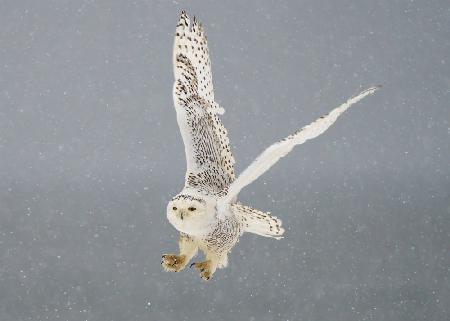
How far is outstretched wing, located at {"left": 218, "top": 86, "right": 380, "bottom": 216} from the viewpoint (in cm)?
219

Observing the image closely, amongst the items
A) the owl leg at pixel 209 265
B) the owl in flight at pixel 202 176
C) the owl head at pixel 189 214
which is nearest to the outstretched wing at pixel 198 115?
the owl in flight at pixel 202 176

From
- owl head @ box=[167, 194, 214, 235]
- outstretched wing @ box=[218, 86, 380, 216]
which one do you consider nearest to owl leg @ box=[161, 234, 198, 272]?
owl head @ box=[167, 194, 214, 235]

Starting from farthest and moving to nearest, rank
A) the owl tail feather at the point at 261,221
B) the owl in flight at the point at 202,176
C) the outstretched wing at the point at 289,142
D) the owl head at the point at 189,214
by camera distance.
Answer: the owl tail feather at the point at 261,221 → the owl in flight at the point at 202,176 → the owl head at the point at 189,214 → the outstretched wing at the point at 289,142

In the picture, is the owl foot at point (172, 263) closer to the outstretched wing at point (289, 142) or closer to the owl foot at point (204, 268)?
the owl foot at point (204, 268)

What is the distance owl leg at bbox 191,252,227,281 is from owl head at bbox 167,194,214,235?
0.14 metres

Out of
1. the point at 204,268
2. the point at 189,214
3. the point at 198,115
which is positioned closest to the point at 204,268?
the point at 204,268

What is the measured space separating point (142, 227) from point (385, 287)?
2.49 meters

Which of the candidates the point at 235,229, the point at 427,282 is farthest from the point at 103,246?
the point at 235,229

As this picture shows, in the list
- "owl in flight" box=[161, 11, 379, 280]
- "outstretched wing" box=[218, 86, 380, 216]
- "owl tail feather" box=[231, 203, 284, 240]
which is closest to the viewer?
"outstretched wing" box=[218, 86, 380, 216]

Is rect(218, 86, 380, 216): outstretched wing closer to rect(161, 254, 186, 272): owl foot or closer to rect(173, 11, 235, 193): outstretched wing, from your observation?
rect(173, 11, 235, 193): outstretched wing

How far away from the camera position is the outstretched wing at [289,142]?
2191 millimetres

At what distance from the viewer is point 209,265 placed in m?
2.78

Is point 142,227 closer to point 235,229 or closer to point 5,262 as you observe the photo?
point 5,262

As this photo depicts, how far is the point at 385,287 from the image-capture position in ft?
26.1
